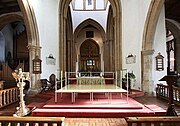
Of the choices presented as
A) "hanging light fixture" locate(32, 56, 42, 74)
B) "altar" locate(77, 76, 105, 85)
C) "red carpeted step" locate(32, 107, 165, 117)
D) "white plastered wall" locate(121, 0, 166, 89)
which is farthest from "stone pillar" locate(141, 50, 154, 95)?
"hanging light fixture" locate(32, 56, 42, 74)

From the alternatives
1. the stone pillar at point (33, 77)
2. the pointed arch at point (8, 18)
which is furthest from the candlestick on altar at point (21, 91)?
the pointed arch at point (8, 18)

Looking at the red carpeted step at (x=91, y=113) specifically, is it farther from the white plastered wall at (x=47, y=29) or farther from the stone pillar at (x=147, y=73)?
the white plastered wall at (x=47, y=29)

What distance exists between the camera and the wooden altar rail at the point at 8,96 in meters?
5.92

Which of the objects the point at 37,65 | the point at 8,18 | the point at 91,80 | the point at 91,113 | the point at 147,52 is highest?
the point at 8,18

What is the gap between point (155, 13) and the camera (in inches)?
289

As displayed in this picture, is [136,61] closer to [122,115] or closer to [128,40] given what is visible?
[128,40]

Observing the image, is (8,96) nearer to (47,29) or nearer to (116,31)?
(47,29)

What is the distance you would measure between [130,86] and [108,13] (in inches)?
313

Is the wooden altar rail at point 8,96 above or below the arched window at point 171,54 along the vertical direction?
below

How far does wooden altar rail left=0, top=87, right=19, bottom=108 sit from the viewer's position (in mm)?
5916

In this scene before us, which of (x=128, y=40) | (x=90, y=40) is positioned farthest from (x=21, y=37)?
(x=128, y=40)

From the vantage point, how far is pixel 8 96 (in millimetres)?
6320

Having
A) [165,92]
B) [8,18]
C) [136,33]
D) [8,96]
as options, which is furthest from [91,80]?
[8,18]

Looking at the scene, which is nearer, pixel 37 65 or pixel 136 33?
pixel 37 65
